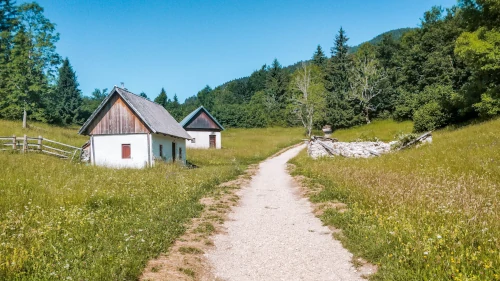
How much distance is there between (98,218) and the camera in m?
9.00

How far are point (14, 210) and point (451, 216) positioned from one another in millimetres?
10847

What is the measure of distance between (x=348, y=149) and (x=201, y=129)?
2942cm

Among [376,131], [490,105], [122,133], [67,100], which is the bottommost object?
[376,131]

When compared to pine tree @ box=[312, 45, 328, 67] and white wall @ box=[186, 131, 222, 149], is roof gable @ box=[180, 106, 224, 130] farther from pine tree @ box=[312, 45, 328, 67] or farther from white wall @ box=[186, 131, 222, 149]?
pine tree @ box=[312, 45, 328, 67]

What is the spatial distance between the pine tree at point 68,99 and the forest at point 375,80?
21cm

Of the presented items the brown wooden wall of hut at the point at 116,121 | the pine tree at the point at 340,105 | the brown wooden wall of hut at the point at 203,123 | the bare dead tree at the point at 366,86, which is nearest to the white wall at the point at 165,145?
the brown wooden wall of hut at the point at 116,121

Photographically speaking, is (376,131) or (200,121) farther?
(200,121)

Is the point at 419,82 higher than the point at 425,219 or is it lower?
higher

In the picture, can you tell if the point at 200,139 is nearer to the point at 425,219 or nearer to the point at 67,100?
the point at 67,100

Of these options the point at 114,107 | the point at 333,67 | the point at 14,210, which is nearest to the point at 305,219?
the point at 14,210

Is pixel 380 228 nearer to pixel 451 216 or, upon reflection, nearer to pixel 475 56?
pixel 451 216

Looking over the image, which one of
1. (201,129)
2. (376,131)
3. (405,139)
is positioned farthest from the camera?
(201,129)

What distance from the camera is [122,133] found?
91.0 ft

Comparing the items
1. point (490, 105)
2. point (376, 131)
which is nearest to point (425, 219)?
point (490, 105)
